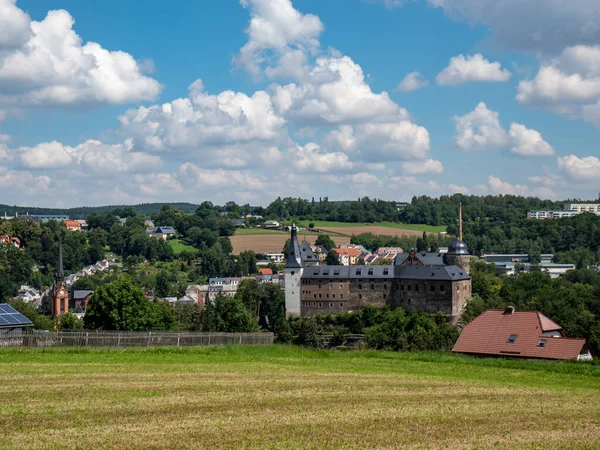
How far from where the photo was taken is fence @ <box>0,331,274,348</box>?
3225 cm

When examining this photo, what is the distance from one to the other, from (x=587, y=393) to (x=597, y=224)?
173841 millimetres

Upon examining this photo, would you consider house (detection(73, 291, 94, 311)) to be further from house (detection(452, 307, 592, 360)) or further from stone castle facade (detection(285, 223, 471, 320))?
house (detection(452, 307, 592, 360))

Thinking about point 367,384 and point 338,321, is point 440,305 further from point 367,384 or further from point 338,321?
point 367,384

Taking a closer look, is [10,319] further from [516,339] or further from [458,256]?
[458,256]

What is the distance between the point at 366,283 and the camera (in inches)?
4026

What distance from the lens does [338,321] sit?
98.6 metres

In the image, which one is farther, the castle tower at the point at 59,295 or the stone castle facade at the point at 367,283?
the castle tower at the point at 59,295

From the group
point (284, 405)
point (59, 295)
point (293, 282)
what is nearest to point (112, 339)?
point (284, 405)

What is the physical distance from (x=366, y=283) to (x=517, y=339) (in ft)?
204

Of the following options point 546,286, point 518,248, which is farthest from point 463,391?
point 518,248

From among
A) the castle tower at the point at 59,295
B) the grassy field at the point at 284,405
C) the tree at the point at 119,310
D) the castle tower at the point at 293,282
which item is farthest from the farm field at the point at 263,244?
the grassy field at the point at 284,405

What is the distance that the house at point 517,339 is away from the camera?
37.5m

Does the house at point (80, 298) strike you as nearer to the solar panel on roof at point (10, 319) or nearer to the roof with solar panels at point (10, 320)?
the solar panel on roof at point (10, 319)

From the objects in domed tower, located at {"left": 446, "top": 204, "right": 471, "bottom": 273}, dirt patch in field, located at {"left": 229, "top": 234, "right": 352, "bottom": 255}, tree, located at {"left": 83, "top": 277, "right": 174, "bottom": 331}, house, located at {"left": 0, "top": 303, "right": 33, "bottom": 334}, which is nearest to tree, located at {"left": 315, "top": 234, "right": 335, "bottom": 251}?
dirt patch in field, located at {"left": 229, "top": 234, "right": 352, "bottom": 255}
